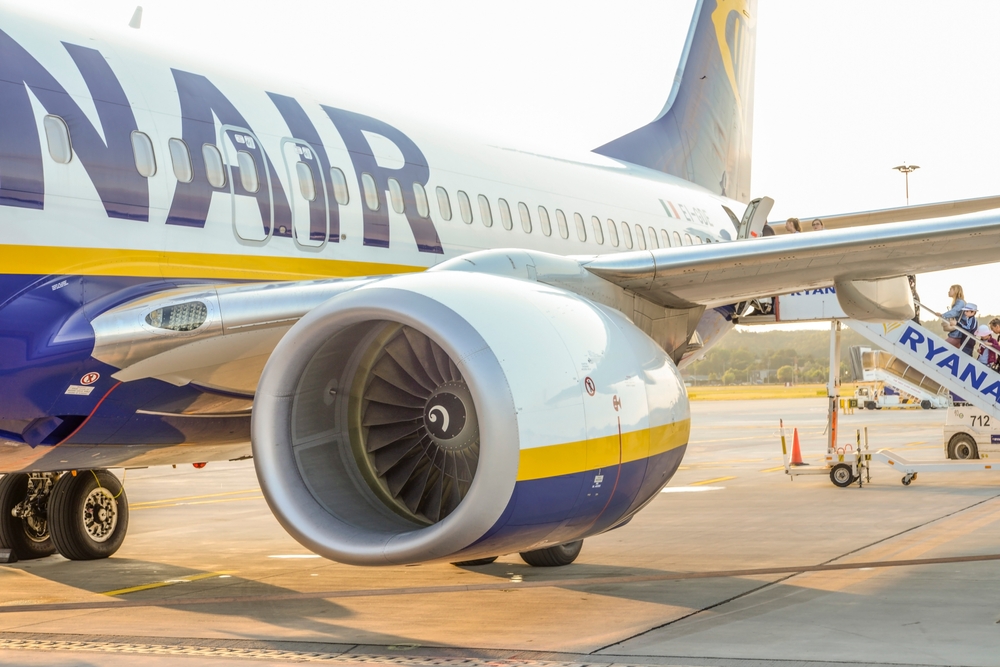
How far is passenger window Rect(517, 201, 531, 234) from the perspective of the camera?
9.09 m

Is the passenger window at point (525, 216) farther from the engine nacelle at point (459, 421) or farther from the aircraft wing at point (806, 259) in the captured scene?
the engine nacelle at point (459, 421)

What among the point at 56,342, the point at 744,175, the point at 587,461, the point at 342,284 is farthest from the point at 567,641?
the point at 744,175

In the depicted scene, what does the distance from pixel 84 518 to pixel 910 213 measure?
7.75m

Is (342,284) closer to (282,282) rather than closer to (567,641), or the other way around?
(282,282)

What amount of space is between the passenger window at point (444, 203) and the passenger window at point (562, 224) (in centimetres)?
172

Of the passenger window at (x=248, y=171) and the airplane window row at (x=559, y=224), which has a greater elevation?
the airplane window row at (x=559, y=224)

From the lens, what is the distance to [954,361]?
50.1 ft

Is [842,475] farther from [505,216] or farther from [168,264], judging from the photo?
[168,264]

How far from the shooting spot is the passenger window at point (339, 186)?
7121mm

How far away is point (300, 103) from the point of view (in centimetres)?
734

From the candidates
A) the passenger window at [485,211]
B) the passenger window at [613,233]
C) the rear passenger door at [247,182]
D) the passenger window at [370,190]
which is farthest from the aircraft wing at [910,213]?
the rear passenger door at [247,182]

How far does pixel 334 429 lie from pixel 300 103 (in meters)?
2.43

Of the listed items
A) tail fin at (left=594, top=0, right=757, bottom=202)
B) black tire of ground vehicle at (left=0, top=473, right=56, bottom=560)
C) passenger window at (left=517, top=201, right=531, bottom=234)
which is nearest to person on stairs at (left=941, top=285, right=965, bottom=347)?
tail fin at (left=594, top=0, right=757, bottom=202)

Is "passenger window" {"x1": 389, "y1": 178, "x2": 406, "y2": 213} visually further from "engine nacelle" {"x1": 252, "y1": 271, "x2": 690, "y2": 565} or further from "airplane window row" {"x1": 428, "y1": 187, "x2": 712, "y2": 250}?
"engine nacelle" {"x1": 252, "y1": 271, "x2": 690, "y2": 565}
